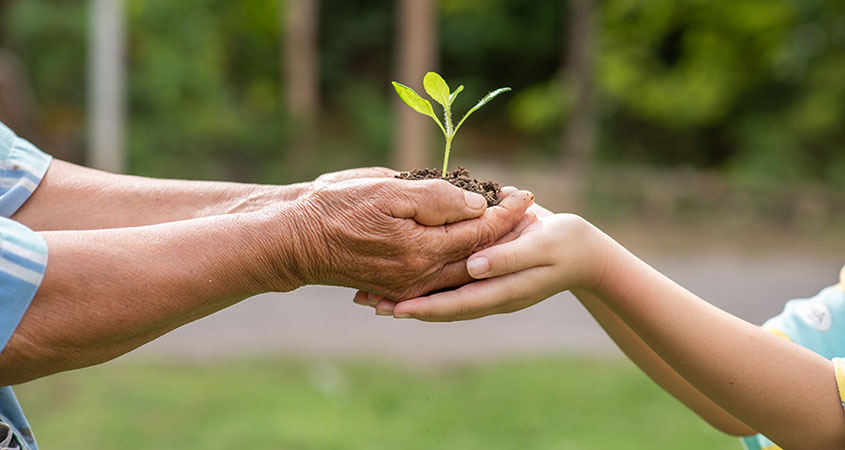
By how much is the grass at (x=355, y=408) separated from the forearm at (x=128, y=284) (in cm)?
322

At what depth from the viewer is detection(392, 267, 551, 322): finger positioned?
2096 millimetres

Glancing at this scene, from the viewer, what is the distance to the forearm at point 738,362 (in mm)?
1987

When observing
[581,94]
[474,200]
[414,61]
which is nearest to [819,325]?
[474,200]

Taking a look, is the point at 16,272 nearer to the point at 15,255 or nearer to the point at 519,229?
the point at 15,255

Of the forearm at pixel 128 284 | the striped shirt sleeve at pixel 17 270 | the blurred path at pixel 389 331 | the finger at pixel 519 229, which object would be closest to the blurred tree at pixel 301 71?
the blurred path at pixel 389 331

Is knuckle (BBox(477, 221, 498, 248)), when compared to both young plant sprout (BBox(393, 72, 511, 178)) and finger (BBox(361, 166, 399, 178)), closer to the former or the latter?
young plant sprout (BBox(393, 72, 511, 178))

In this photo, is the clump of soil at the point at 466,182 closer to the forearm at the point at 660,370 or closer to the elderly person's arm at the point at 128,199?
the elderly person's arm at the point at 128,199

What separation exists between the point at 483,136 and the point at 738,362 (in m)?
18.3

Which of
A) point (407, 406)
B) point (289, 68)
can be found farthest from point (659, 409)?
point (289, 68)

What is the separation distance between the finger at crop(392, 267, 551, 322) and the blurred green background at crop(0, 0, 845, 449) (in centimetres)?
246

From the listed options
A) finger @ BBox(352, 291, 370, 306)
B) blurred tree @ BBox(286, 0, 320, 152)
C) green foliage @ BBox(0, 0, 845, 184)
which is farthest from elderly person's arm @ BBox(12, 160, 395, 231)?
blurred tree @ BBox(286, 0, 320, 152)

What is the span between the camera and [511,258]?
206cm

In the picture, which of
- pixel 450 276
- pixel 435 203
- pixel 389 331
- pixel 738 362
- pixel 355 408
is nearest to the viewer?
pixel 738 362

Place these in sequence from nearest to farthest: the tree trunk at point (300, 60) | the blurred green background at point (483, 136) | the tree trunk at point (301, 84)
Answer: the blurred green background at point (483, 136) < the tree trunk at point (301, 84) < the tree trunk at point (300, 60)
